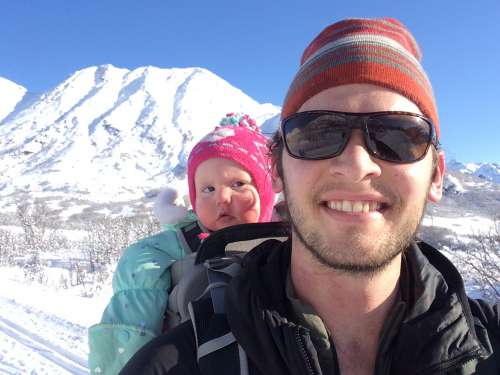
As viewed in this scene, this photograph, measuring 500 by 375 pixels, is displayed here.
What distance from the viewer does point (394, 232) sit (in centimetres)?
122

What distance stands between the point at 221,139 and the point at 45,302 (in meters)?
7.64

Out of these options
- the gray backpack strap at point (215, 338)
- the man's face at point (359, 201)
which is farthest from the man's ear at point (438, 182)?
the gray backpack strap at point (215, 338)

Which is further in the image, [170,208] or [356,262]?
[170,208]

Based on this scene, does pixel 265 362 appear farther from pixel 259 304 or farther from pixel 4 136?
pixel 4 136

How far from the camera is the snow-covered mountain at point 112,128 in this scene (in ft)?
378

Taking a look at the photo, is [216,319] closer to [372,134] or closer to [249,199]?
[372,134]

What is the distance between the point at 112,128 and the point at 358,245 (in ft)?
533

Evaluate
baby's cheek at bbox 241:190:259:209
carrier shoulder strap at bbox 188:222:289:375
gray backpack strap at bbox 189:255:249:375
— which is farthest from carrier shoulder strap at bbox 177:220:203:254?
gray backpack strap at bbox 189:255:249:375

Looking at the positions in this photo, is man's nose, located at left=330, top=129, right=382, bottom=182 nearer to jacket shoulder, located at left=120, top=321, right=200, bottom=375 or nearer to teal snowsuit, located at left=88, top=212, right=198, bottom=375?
jacket shoulder, located at left=120, top=321, right=200, bottom=375

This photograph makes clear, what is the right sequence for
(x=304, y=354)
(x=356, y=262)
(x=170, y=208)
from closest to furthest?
(x=304, y=354) < (x=356, y=262) < (x=170, y=208)

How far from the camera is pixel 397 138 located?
123 centimetres

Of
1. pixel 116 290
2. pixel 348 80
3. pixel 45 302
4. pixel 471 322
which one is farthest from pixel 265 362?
pixel 45 302

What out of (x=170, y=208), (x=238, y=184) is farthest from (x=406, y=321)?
(x=170, y=208)

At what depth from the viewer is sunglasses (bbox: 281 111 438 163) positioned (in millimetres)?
1219
